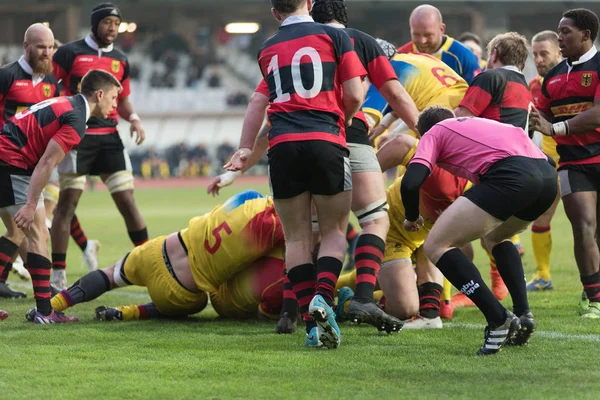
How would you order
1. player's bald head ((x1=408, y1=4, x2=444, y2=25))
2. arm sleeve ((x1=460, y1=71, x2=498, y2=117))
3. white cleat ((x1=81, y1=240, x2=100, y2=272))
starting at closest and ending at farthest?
arm sleeve ((x1=460, y1=71, x2=498, y2=117))
player's bald head ((x1=408, y1=4, x2=444, y2=25))
white cleat ((x1=81, y1=240, x2=100, y2=272))

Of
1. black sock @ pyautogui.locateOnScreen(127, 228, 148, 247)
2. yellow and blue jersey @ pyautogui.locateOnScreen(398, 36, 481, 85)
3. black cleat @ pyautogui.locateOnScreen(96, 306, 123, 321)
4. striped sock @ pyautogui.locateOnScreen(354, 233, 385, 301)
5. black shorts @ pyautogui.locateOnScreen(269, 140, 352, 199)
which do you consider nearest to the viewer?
black shorts @ pyautogui.locateOnScreen(269, 140, 352, 199)

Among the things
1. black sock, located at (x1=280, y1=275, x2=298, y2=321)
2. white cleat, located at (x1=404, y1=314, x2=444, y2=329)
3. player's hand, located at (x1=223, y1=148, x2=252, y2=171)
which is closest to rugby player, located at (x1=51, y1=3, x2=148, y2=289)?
black sock, located at (x1=280, y1=275, x2=298, y2=321)

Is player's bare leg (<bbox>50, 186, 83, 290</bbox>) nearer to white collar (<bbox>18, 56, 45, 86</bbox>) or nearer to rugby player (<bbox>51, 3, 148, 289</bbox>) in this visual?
rugby player (<bbox>51, 3, 148, 289</bbox>)

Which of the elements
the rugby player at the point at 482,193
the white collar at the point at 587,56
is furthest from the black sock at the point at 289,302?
the white collar at the point at 587,56

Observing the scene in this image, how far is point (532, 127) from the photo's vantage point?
6629 millimetres

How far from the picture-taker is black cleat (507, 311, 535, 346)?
17.6 feet

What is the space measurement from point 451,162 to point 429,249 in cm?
52

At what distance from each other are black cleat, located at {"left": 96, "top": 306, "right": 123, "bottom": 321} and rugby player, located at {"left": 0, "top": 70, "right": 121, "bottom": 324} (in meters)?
0.20

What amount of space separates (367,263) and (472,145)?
1008 millimetres

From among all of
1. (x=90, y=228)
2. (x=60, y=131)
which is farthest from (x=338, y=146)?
(x=90, y=228)

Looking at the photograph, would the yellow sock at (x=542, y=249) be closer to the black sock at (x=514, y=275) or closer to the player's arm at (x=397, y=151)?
the player's arm at (x=397, y=151)

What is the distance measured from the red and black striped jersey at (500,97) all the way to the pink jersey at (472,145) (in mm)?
1198

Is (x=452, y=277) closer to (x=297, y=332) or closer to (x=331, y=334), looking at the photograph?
(x=331, y=334)

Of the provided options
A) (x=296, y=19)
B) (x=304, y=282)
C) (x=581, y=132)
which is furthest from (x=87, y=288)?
(x=581, y=132)
